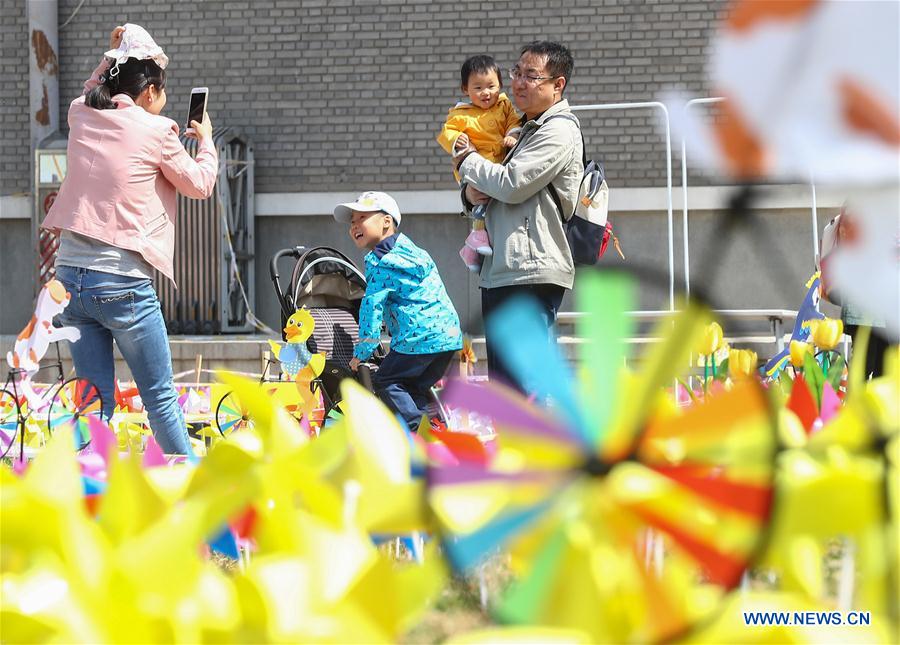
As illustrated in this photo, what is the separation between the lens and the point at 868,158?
372 mm

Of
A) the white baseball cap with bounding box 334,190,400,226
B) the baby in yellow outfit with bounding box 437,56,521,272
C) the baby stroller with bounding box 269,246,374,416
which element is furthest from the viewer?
the baby stroller with bounding box 269,246,374,416

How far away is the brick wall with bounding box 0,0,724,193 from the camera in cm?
924

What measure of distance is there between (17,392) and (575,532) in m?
4.41

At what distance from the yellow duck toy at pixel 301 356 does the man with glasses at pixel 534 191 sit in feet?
3.30

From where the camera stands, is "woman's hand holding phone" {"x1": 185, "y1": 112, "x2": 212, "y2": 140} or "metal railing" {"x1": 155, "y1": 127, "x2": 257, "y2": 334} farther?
"metal railing" {"x1": 155, "y1": 127, "x2": 257, "y2": 334}

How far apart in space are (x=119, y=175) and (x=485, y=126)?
145 cm

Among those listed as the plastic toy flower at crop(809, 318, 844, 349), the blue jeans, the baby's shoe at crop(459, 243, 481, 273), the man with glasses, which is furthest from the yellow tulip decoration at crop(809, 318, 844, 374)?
the blue jeans

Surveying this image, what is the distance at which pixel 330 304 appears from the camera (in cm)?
474

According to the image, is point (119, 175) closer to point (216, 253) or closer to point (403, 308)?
point (403, 308)

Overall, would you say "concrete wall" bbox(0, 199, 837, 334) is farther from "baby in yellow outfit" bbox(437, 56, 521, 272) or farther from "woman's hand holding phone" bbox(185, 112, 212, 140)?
"woman's hand holding phone" bbox(185, 112, 212, 140)

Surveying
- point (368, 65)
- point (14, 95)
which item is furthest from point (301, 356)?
point (14, 95)

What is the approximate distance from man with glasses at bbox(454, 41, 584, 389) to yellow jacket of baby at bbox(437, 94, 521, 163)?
1.57 ft

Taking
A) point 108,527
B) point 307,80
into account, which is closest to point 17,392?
point 108,527

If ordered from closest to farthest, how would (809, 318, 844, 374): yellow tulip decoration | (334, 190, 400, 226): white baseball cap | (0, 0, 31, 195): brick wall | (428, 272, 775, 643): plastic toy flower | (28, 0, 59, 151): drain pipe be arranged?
(428, 272, 775, 643): plastic toy flower → (809, 318, 844, 374): yellow tulip decoration → (334, 190, 400, 226): white baseball cap → (28, 0, 59, 151): drain pipe → (0, 0, 31, 195): brick wall
